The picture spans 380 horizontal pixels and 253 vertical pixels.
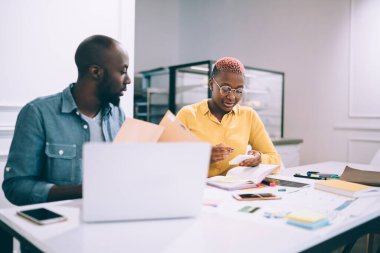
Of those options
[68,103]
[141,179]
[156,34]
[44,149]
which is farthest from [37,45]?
[156,34]

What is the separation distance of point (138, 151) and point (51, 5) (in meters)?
1.74

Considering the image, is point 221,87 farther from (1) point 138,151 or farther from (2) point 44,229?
(2) point 44,229

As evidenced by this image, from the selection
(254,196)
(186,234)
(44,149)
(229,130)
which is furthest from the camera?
(229,130)

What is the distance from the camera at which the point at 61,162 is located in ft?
4.55

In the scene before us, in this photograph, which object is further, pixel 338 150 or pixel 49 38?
pixel 338 150

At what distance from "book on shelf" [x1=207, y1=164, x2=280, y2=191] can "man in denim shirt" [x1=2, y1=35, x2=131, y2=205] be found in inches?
20.7

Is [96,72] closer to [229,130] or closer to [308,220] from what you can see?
[229,130]

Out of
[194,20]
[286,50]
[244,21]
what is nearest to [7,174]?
[286,50]

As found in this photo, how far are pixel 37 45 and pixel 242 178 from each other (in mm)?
1513

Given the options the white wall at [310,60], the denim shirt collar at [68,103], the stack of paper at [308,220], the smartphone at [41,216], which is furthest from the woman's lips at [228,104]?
the white wall at [310,60]

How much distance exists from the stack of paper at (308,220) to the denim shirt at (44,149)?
0.81 m

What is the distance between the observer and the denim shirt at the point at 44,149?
49.5 inches

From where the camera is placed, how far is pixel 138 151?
0.87 m

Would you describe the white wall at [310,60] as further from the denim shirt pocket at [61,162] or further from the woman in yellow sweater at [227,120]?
the denim shirt pocket at [61,162]
